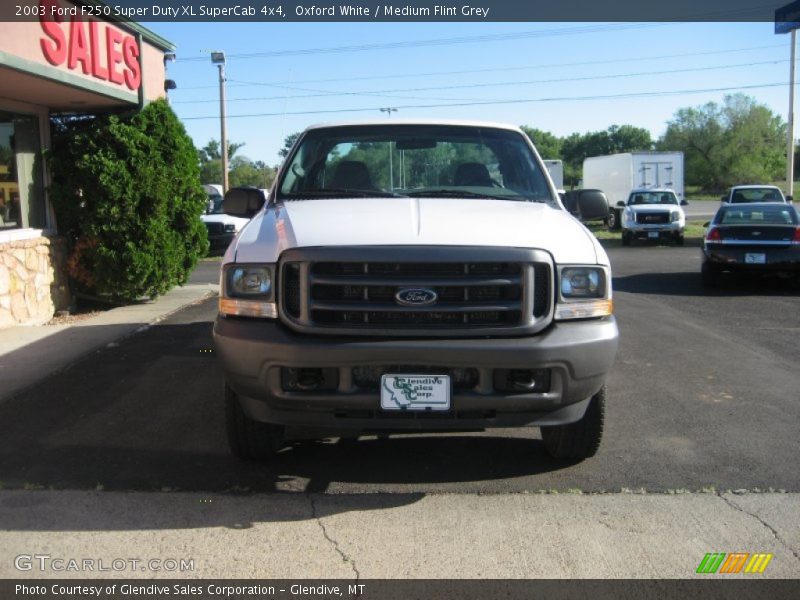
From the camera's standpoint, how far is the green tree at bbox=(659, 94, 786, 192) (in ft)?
250

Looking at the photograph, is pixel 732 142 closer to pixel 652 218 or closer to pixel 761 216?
pixel 652 218

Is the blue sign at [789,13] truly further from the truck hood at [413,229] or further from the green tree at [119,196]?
the truck hood at [413,229]

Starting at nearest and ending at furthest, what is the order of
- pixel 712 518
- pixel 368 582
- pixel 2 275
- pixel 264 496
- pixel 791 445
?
pixel 368 582, pixel 712 518, pixel 264 496, pixel 791 445, pixel 2 275

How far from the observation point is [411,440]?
5.39 metres

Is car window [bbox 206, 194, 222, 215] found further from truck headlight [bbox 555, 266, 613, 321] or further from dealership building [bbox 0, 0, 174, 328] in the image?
truck headlight [bbox 555, 266, 613, 321]

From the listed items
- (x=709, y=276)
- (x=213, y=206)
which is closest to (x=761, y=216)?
(x=709, y=276)

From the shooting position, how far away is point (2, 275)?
9.20 metres

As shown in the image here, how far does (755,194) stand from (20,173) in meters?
19.2

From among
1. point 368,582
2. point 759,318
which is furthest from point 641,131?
point 368,582

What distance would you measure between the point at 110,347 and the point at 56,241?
112 inches

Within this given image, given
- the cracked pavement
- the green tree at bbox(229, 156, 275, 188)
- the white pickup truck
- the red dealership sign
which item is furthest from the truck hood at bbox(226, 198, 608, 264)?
the green tree at bbox(229, 156, 275, 188)

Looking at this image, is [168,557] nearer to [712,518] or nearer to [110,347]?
[712,518]

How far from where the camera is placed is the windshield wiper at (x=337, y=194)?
5277 mm

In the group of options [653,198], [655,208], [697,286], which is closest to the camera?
[697,286]
